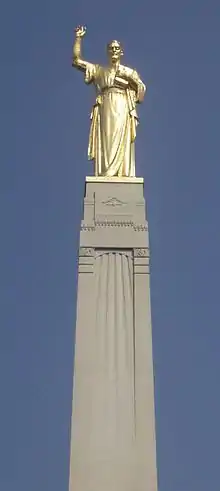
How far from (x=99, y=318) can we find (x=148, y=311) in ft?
3.05

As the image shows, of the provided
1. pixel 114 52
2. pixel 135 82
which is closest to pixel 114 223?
pixel 135 82

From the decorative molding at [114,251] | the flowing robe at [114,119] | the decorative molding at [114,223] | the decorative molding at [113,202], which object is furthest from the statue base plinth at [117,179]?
the decorative molding at [114,251]

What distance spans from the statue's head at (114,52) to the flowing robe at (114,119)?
0.18 metres

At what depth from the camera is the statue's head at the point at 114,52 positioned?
59.6 ft

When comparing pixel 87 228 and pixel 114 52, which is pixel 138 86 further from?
pixel 87 228

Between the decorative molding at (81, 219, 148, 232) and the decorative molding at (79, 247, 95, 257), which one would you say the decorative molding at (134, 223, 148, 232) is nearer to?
the decorative molding at (81, 219, 148, 232)

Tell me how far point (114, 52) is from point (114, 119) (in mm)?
1611

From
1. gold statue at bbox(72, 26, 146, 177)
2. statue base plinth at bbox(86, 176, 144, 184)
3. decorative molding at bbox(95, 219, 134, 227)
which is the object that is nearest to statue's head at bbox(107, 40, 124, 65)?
gold statue at bbox(72, 26, 146, 177)

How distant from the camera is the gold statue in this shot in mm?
17328

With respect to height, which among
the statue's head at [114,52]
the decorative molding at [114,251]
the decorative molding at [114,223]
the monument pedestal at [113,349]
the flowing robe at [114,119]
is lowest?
the monument pedestal at [113,349]

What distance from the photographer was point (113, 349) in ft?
48.8

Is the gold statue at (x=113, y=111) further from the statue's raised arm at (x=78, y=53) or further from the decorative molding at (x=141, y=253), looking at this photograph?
the decorative molding at (x=141, y=253)
